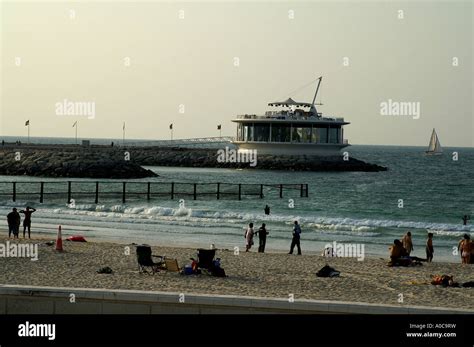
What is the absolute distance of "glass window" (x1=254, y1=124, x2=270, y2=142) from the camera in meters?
105

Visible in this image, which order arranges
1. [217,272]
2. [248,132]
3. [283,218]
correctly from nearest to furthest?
1. [217,272]
2. [283,218]
3. [248,132]

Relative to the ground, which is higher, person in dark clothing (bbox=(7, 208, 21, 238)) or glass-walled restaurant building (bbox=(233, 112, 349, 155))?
glass-walled restaurant building (bbox=(233, 112, 349, 155))

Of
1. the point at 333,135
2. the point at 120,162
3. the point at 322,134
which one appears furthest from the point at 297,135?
the point at 120,162

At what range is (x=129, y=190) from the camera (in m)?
65.4

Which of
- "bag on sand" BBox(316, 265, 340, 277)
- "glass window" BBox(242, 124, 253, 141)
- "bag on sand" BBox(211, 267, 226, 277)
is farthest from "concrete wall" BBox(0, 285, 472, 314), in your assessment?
"glass window" BBox(242, 124, 253, 141)

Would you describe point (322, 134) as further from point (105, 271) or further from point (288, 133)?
point (105, 271)

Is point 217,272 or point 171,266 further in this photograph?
point 171,266

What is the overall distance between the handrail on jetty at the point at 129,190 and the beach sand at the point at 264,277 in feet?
90.5

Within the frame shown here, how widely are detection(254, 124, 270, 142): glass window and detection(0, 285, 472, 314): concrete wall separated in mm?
92746

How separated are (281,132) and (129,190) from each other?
42483 millimetres

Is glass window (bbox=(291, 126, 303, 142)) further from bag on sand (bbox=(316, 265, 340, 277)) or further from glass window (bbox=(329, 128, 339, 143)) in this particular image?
bag on sand (bbox=(316, 265, 340, 277))

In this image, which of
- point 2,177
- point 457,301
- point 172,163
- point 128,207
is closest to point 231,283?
point 457,301
